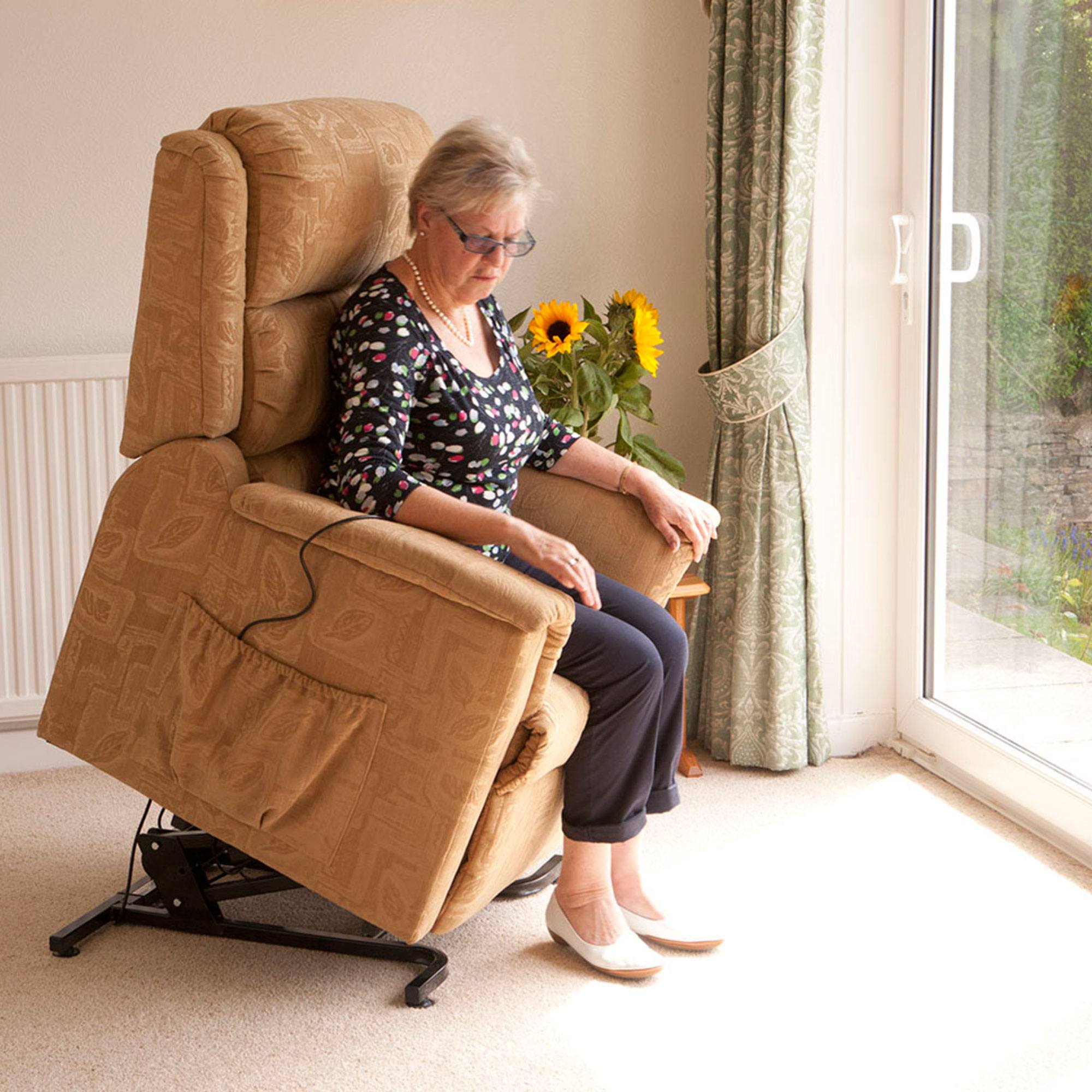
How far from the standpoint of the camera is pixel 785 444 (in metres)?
2.62

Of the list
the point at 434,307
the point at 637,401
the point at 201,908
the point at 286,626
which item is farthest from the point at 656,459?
the point at 201,908

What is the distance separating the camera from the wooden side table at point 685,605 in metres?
2.57

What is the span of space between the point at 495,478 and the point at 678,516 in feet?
0.95

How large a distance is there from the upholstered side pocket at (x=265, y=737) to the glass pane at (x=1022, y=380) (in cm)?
128

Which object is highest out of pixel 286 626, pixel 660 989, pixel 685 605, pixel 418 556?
pixel 418 556

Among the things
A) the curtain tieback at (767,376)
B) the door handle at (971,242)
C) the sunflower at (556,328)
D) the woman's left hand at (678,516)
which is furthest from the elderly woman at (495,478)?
the door handle at (971,242)

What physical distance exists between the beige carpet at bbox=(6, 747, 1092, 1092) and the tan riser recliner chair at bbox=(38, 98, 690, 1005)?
0.27 feet

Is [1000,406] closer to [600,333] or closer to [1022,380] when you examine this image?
[1022,380]

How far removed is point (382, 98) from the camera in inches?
107

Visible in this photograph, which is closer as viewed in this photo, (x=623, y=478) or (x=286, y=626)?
(x=286, y=626)

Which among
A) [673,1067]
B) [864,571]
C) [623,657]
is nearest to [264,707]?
[623,657]

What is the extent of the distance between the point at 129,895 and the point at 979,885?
134 cm

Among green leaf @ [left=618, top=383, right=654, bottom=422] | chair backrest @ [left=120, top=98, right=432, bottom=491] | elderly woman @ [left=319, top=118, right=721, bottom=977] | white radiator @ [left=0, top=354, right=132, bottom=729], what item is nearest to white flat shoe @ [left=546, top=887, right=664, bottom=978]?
elderly woman @ [left=319, top=118, right=721, bottom=977]

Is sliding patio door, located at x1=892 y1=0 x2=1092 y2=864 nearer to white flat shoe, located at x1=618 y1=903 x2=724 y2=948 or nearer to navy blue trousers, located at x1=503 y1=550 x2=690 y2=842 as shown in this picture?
white flat shoe, located at x1=618 y1=903 x2=724 y2=948
